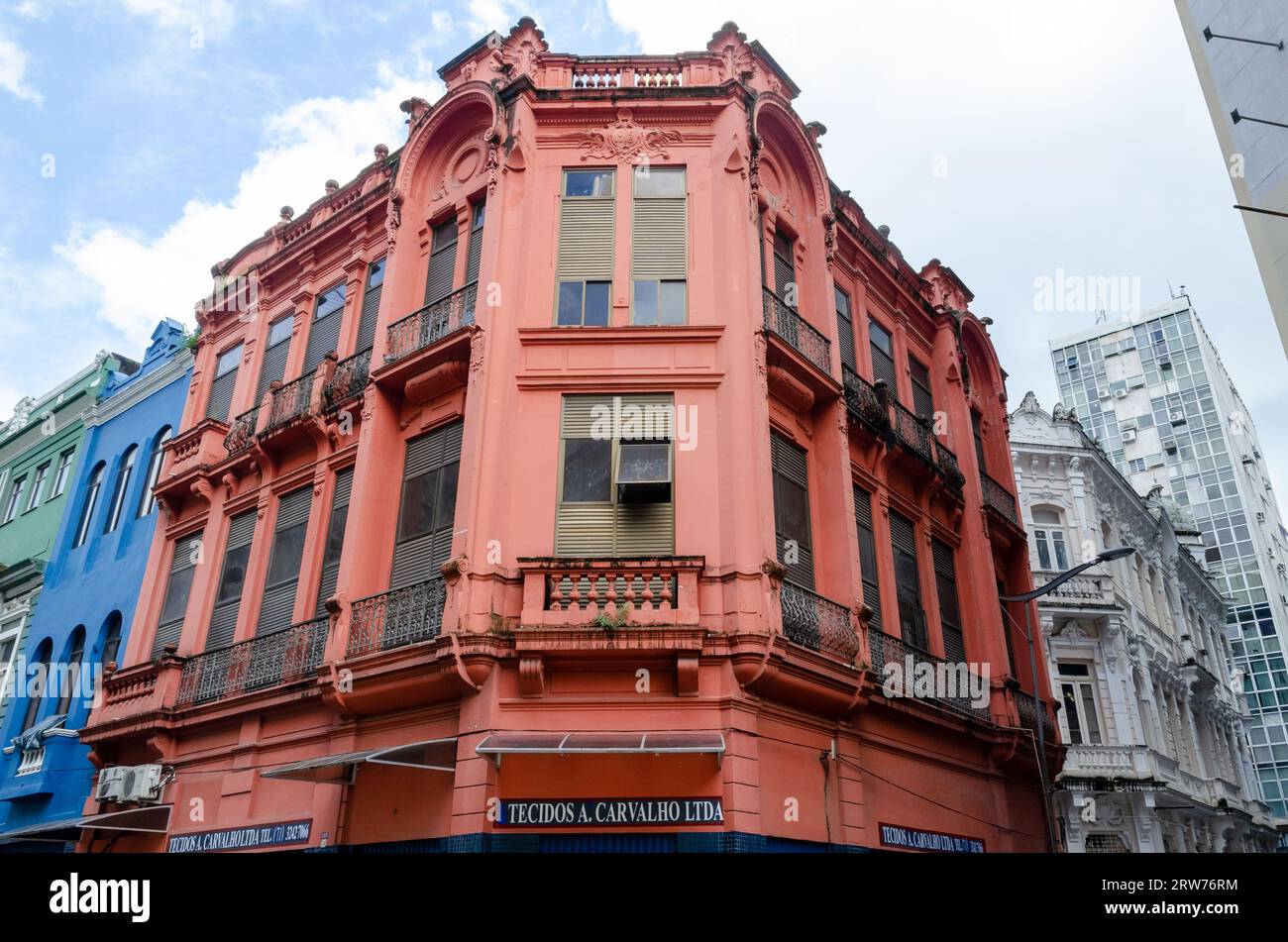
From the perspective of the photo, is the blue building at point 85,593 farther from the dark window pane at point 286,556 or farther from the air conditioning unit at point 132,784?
the dark window pane at point 286,556

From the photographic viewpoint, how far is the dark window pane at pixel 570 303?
47.2 feet

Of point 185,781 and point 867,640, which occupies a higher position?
point 867,640

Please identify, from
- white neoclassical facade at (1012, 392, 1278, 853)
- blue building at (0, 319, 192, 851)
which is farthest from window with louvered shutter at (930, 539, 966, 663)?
blue building at (0, 319, 192, 851)

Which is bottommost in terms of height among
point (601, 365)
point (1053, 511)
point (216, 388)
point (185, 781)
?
point (185, 781)

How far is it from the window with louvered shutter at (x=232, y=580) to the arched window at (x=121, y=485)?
565cm

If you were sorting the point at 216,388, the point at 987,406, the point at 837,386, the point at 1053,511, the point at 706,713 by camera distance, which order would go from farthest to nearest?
the point at 1053,511 < the point at 987,406 < the point at 216,388 < the point at 837,386 < the point at 706,713

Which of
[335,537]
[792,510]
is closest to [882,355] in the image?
[792,510]

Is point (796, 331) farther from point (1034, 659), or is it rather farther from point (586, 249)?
point (1034, 659)

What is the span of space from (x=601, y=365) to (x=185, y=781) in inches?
395

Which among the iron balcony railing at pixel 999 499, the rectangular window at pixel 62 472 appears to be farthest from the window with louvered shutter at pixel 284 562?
the iron balcony railing at pixel 999 499

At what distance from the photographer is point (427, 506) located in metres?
14.3

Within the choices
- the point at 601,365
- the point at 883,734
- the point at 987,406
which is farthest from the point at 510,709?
the point at 987,406

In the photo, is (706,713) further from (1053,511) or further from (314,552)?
(1053,511)

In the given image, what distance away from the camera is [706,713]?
Answer: 1148cm
